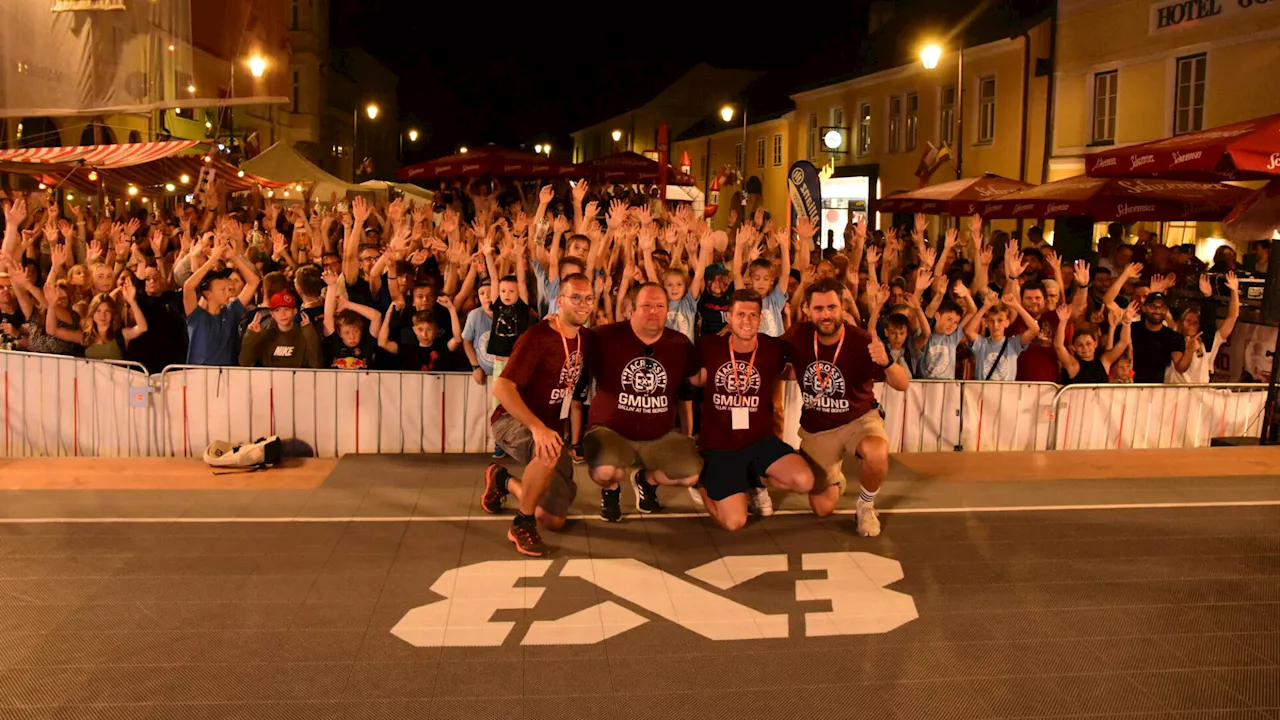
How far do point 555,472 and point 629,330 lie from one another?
3.30 feet

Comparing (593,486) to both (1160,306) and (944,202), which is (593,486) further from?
(944,202)

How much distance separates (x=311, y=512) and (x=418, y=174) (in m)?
12.8

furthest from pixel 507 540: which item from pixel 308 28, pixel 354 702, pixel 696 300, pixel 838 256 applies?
pixel 308 28

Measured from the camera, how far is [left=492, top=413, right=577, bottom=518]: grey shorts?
265 inches

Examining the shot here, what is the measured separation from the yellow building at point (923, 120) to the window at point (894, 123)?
0.03 meters

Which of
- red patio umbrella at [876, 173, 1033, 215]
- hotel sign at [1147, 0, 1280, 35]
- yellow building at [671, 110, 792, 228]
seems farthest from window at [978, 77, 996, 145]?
red patio umbrella at [876, 173, 1033, 215]

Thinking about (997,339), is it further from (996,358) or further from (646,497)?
(646,497)

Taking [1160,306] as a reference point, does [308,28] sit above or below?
above

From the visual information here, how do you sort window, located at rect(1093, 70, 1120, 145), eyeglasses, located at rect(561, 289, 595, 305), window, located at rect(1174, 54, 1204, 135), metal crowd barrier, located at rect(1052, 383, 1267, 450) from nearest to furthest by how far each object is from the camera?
1. eyeglasses, located at rect(561, 289, 595, 305)
2. metal crowd barrier, located at rect(1052, 383, 1267, 450)
3. window, located at rect(1174, 54, 1204, 135)
4. window, located at rect(1093, 70, 1120, 145)

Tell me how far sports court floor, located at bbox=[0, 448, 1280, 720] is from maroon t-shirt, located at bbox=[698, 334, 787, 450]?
61cm

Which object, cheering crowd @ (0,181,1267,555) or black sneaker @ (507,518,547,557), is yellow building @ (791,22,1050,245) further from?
black sneaker @ (507,518,547,557)

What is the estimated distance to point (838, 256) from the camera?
1133 cm

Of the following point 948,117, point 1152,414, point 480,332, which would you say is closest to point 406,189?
point 948,117

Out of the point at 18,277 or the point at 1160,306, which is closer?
the point at 18,277
